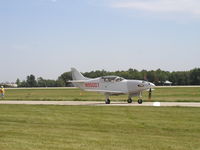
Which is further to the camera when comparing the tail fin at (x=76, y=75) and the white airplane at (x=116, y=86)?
the tail fin at (x=76, y=75)

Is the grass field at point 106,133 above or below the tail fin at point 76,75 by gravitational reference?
below

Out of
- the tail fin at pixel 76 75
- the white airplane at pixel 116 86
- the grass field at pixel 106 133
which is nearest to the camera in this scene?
the grass field at pixel 106 133

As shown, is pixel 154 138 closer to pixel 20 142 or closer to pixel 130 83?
pixel 20 142

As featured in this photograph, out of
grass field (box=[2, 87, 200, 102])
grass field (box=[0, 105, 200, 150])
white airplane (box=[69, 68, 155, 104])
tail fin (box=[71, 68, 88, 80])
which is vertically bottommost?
grass field (box=[0, 105, 200, 150])

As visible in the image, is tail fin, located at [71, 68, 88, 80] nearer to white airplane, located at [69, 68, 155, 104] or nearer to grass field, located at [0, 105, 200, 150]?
white airplane, located at [69, 68, 155, 104]

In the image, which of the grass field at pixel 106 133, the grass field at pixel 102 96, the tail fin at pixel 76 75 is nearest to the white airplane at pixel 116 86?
the tail fin at pixel 76 75

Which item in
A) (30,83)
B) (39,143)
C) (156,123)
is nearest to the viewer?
(39,143)

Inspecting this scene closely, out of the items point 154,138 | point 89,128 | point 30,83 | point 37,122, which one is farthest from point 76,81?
point 30,83

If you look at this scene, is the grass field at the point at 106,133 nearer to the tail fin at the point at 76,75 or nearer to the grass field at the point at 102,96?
the tail fin at the point at 76,75

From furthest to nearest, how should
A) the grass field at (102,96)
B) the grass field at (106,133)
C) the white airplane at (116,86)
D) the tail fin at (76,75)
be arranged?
the grass field at (102,96) < the tail fin at (76,75) < the white airplane at (116,86) < the grass field at (106,133)

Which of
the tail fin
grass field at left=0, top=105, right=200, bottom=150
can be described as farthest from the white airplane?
grass field at left=0, top=105, right=200, bottom=150

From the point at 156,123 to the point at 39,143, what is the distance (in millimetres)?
6248

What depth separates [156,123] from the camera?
→ 50.3 ft

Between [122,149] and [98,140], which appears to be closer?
[122,149]
